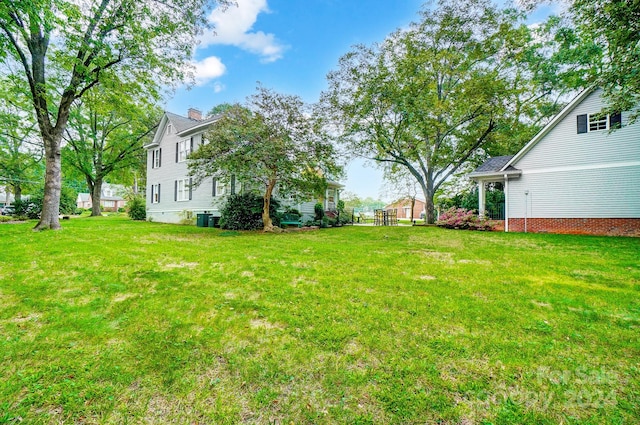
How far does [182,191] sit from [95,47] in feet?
33.6

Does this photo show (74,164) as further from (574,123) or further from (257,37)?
(574,123)

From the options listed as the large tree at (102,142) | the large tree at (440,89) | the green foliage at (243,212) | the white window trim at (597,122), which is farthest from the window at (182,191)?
the white window trim at (597,122)

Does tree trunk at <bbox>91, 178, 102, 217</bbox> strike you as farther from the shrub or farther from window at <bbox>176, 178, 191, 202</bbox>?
window at <bbox>176, 178, 191, 202</bbox>

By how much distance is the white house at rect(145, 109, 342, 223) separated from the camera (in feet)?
56.6

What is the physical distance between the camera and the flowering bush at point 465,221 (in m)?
14.5

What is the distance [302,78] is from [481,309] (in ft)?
58.8

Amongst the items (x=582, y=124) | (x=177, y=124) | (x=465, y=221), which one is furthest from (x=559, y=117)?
(x=177, y=124)

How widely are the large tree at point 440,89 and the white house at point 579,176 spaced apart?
179 inches

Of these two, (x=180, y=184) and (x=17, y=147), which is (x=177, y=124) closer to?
(x=180, y=184)

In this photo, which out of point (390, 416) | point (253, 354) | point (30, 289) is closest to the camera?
point (390, 416)

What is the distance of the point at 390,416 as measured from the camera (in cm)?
190

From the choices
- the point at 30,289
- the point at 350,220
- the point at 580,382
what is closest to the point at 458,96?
the point at 350,220

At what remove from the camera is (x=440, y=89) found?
61.0 ft

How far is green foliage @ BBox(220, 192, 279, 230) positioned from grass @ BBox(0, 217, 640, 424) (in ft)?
30.7
